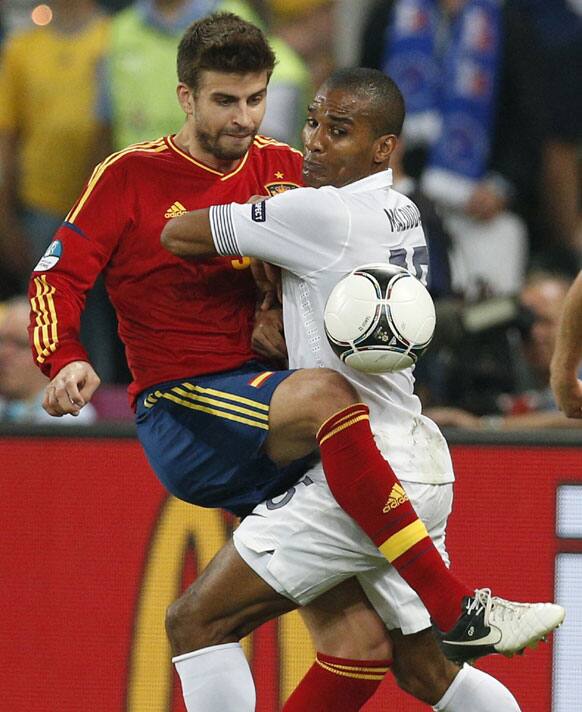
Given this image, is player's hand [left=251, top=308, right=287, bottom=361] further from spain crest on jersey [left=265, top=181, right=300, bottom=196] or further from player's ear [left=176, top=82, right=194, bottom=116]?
player's ear [left=176, top=82, right=194, bottom=116]

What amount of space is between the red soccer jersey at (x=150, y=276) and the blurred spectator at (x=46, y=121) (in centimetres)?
306

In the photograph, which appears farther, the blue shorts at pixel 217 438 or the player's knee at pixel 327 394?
the blue shorts at pixel 217 438

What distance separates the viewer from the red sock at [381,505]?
3986 millimetres

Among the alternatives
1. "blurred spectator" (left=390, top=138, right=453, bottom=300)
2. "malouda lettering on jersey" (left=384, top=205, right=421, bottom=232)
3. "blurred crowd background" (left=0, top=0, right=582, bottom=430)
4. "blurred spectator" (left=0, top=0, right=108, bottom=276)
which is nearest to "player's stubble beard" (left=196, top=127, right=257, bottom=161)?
"malouda lettering on jersey" (left=384, top=205, right=421, bottom=232)

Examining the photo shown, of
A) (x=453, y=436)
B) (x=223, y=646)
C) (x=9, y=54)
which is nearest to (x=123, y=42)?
(x=9, y=54)

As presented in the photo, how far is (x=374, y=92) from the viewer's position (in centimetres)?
418

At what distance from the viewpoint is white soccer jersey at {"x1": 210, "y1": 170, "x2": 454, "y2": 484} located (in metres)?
4.07

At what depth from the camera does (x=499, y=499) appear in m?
5.18

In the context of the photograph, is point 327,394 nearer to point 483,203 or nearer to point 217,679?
point 217,679

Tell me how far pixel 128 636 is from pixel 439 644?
1.51 m

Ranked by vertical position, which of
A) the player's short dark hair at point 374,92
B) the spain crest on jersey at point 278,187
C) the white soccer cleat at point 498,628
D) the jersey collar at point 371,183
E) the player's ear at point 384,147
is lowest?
the white soccer cleat at point 498,628

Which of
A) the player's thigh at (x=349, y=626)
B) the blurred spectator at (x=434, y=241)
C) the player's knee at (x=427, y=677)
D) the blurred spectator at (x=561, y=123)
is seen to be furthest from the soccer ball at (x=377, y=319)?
the blurred spectator at (x=561, y=123)

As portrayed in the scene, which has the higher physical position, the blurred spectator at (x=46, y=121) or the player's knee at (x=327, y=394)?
the blurred spectator at (x=46, y=121)

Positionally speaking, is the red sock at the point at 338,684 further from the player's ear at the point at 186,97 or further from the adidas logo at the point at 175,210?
the player's ear at the point at 186,97
